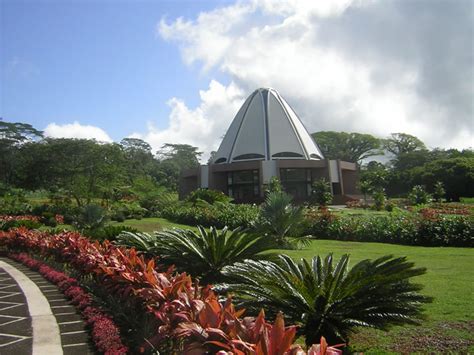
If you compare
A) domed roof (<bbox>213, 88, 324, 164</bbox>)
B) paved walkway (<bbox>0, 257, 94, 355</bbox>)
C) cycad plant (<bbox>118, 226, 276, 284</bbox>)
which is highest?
domed roof (<bbox>213, 88, 324, 164</bbox>)

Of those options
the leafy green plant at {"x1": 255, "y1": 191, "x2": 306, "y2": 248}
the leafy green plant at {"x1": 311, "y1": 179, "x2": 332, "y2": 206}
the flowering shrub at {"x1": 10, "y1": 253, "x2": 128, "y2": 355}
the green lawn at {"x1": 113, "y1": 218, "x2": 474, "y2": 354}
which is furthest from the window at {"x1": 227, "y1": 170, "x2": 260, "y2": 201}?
the green lawn at {"x1": 113, "y1": 218, "x2": 474, "y2": 354}

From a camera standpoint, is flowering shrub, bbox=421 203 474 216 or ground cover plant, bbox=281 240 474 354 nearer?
ground cover plant, bbox=281 240 474 354

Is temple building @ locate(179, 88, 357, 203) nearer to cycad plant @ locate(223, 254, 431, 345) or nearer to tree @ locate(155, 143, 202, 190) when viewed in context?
tree @ locate(155, 143, 202, 190)

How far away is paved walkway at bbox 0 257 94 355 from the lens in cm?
341

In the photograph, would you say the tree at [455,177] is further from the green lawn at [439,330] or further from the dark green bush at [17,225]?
the green lawn at [439,330]

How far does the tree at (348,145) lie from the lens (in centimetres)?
6272

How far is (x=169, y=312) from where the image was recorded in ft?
9.79

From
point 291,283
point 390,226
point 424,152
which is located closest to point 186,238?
point 291,283

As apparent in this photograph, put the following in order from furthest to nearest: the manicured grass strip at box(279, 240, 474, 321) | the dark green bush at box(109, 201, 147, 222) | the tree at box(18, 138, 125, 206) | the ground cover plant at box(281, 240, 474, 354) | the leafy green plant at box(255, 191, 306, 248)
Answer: the tree at box(18, 138, 125, 206)
the dark green bush at box(109, 201, 147, 222)
the leafy green plant at box(255, 191, 306, 248)
the manicured grass strip at box(279, 240, 474, 321)
the ground cover plant at box(281, 240, 474, 354)

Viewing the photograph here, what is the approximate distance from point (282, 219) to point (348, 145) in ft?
180

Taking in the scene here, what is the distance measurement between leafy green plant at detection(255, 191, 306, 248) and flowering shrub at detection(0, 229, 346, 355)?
213 inches

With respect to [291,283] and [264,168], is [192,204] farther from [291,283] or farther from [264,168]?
[291,283]

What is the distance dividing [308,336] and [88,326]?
74.2 inches

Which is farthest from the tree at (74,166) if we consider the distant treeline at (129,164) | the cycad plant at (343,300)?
the cycad plant at (343,300)
